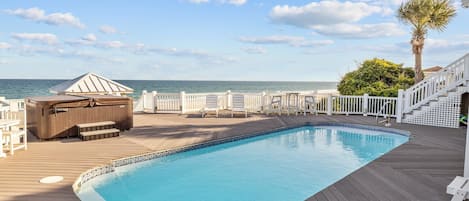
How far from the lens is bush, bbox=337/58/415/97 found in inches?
503

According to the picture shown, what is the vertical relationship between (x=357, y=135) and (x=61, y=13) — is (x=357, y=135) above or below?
below

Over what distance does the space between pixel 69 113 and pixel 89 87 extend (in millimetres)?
1992

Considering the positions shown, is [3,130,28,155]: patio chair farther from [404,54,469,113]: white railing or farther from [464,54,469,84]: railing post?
[464,54,469,84]: railing post

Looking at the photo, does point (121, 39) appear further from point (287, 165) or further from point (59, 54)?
point (287, 165)

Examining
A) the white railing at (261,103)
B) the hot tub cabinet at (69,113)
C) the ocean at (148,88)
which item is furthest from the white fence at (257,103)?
the ocean at (148,88)

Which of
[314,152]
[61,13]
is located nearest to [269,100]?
[314,152]

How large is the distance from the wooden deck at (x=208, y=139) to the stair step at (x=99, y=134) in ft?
0.62

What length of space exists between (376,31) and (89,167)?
15.6 metres

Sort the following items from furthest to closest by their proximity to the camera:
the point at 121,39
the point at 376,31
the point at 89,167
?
the point at 121,39, the point at 376,31, the point at 89,167

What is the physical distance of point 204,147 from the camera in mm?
6203

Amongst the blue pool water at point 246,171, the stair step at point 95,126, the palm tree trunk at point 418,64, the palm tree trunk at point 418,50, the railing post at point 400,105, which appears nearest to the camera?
the blue pool water at point 246,171

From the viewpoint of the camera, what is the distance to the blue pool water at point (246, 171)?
3.97 meters

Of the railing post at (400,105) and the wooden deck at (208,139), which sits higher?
the railing post at (400,105)

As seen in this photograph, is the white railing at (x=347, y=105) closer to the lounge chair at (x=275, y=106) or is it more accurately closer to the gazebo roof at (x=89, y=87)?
the lounge chair at (x=275, y=106)
